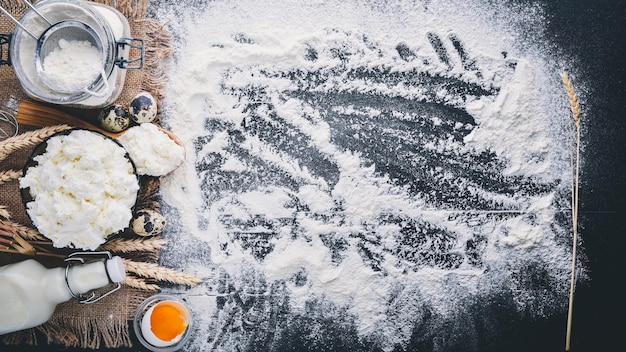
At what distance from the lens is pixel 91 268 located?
41.4 inches

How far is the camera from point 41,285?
41.4 inches

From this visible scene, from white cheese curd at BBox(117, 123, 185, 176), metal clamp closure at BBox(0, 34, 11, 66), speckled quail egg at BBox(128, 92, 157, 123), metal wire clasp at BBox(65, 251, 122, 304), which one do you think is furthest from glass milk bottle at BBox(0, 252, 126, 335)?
metal clamp closure at BBox(0, 34, 11, 66)

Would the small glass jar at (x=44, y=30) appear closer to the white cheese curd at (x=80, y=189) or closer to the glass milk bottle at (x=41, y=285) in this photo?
the white cheese curd at (x=80, y=189)

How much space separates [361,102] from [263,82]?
10.6 inches

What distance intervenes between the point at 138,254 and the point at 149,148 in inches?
11.5

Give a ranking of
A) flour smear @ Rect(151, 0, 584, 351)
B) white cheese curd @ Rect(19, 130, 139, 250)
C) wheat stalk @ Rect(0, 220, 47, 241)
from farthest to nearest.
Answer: flour smear @ Rect(151, 0, 584, 351) → wheat stalk @ Rect(0, 220, 47, 241) → white cheese curd @ Rect(19, 130, 139, 250)

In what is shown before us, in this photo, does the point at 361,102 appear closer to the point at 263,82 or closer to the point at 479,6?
the point at 263,82

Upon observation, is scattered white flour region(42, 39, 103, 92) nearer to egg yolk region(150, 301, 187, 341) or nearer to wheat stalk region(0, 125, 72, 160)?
wheat stalk region(0, 125, 72, 160)

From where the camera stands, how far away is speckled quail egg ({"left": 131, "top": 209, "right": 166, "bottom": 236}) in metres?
1.13

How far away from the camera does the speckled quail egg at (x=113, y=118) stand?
1112 millimetres

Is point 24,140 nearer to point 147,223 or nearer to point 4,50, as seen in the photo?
point 4,50

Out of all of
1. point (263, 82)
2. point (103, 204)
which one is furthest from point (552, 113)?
point (103, 204)

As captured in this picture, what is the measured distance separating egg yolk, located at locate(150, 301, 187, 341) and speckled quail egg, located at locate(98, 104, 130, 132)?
1.49 ft

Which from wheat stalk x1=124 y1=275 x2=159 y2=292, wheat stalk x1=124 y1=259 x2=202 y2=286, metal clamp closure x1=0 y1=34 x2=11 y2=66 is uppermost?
metal clamp closure x1=0 y1=34 x2=11 y2=66
